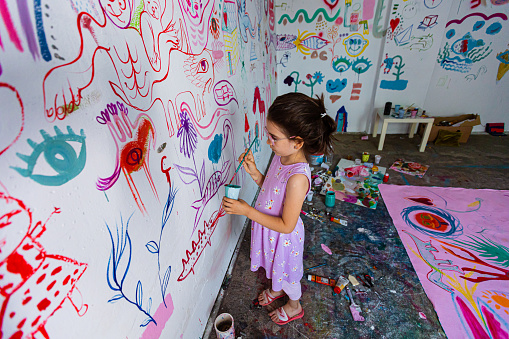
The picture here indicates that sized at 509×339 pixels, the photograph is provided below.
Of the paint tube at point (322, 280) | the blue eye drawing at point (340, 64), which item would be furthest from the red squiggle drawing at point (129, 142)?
the blue eye drawing at point (340, 64)

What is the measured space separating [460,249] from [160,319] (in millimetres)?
2377

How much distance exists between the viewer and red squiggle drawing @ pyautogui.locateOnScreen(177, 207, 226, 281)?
1.23 metres

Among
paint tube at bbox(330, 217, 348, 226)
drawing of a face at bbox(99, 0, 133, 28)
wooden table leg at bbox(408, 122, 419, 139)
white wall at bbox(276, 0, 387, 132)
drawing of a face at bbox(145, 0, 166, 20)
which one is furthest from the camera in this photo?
wooden table leg at bbox(408, 122, 419, 139)

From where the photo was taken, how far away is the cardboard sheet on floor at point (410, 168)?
3.13 meters

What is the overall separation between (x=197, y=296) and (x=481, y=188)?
3280 mm

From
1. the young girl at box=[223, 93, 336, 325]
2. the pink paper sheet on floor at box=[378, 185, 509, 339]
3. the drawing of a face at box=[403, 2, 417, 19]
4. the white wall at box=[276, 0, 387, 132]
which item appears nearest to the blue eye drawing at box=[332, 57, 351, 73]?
the white wall at box=[276, 0, 387, 132]

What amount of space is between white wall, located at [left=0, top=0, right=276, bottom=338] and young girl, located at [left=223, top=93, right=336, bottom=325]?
365mm

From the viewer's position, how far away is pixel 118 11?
0.71 m

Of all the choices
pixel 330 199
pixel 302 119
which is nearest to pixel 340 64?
pixel 330 199

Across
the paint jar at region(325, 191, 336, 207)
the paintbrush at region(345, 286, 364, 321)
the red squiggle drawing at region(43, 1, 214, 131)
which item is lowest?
the paintbrush at region(345, 286, 364, 321)

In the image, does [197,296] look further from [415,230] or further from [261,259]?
[415,230]

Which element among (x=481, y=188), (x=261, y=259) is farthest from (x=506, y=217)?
(x=261, y=259)

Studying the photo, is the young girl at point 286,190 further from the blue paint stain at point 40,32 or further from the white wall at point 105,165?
the blue paint stain at point 40,32

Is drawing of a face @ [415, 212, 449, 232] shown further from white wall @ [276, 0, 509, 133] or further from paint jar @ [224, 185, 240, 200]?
white wall @ [276, 0, 509, 133]
